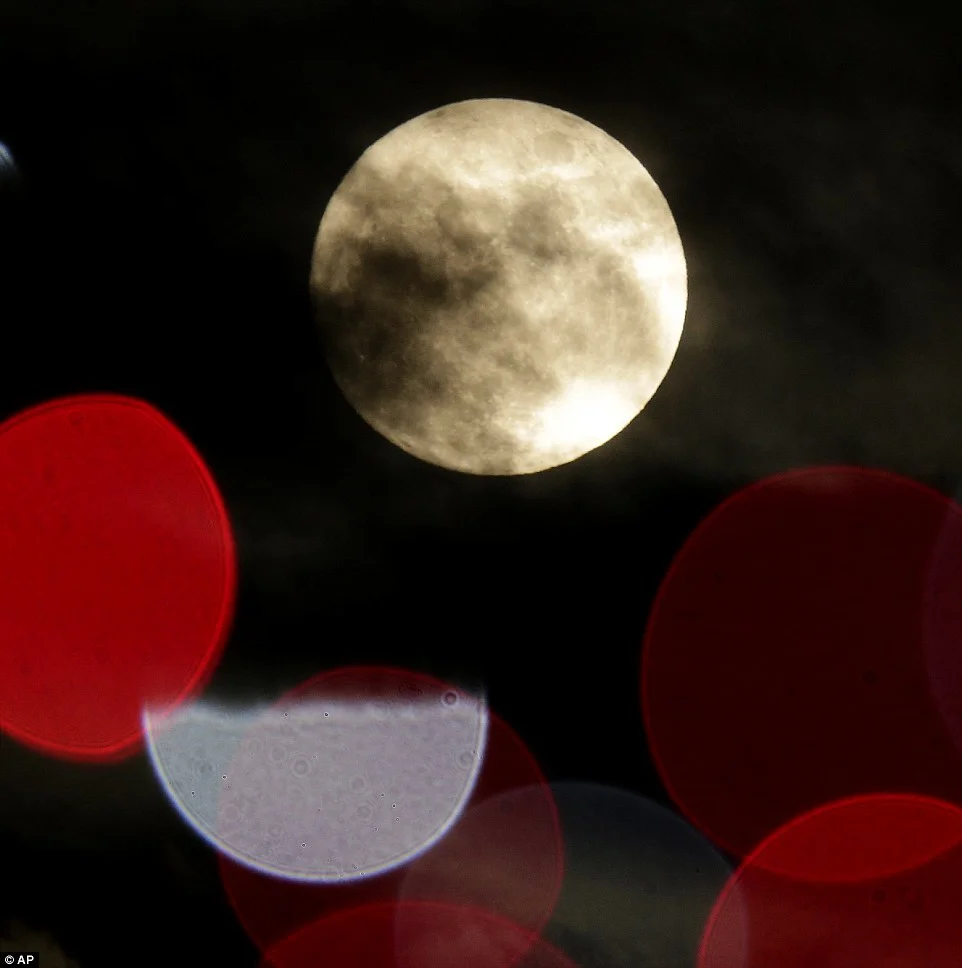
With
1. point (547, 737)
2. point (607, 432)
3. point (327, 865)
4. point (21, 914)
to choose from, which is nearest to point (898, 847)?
point (547, 737)

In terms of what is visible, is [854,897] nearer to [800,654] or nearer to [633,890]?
[633,890]

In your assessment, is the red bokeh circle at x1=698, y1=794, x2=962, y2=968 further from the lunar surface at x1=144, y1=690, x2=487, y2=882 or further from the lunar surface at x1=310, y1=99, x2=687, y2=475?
the lunar surface at x1=310, y1=99, x2=687, y2=475

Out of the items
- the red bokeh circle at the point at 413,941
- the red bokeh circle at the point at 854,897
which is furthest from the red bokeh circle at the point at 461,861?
the red bokeh circle at the point at 854,897

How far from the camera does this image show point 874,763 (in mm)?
3549

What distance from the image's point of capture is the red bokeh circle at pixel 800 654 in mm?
3498

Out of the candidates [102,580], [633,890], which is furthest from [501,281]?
[633,890]

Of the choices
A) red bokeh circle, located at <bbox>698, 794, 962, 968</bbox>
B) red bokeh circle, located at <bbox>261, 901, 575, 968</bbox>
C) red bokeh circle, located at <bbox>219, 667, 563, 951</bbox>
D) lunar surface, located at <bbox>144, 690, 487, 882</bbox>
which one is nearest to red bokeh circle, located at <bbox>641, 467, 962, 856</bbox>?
red bokeh circle, located at <bbox>698, 794, 962, 968</bbox>

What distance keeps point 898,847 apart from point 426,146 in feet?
13.3

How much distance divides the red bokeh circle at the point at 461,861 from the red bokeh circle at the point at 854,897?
918 millimetres

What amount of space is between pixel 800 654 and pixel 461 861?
2.13 m

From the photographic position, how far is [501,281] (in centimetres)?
255

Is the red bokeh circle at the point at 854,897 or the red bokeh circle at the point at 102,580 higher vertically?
the red bokeh circle at the point at 102,580

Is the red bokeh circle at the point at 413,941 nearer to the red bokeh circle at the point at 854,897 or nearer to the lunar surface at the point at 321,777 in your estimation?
the lunar surface at the point at 321,777

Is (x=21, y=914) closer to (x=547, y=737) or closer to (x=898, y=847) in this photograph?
(x=547, y=737)
